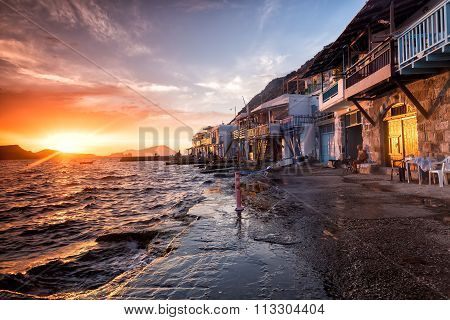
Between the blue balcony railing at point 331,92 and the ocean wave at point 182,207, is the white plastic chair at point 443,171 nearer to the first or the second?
the ocean wave at point 182,207

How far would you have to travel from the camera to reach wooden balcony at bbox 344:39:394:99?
11.0 meters

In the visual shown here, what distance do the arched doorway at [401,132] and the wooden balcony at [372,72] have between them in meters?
2.01

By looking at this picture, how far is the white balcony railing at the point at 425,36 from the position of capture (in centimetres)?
809

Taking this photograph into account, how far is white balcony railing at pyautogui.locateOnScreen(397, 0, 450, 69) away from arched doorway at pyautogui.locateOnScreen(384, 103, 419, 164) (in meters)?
3.29

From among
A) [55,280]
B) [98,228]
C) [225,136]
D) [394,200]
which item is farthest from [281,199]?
[225,136]

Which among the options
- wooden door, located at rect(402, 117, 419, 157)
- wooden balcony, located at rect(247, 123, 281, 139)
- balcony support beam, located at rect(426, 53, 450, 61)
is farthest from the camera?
wooden balcony, located at rect(247, 123, 281, 139)

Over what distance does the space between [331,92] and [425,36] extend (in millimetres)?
10093

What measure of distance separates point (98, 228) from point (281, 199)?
647 centimetres

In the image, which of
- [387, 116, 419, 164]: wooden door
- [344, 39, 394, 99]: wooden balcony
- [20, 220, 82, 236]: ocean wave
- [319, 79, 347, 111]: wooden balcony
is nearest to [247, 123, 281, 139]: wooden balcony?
[319, 79, 347, 111]: wooden balcony

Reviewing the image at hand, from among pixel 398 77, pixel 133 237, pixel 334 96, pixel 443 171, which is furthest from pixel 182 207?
pixel 334 96

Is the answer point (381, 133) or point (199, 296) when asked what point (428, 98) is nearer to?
point (381, 133)

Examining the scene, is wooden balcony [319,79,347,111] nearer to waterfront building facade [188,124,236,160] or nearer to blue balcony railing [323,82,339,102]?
blue balcony railing [323,82,339,102]

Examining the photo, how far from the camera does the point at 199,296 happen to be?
3334mm

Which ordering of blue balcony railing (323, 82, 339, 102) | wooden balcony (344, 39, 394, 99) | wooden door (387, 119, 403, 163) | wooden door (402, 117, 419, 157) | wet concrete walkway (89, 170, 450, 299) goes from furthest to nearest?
blue balcony railing (323, 82, 339, 102) → wooden door (387, 119, 403, 163) → wooden door (402, 117, 419, 157) → wooden balcony (344, 39, 394, 99) → wet concrete walkway (89, 170, 450, 299)
